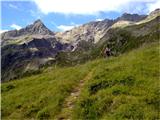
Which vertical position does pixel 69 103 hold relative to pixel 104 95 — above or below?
below

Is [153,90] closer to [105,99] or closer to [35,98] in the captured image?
[105,99]

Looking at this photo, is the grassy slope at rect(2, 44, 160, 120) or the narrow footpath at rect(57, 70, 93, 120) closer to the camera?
the grassy slope at rect(2, 44, 160, 120)

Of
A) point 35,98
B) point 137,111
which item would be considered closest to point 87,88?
point 35,98

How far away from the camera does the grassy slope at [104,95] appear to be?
23641 millimetres

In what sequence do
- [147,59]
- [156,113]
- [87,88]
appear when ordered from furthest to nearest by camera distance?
[147,59]
[87,88]
[156,113]

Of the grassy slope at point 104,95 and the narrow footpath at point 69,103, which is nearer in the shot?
the grassy slope at point 104,95

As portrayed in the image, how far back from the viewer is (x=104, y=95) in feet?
Result: 87.0

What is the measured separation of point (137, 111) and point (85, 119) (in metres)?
Result: 3.54

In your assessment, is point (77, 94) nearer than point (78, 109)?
No

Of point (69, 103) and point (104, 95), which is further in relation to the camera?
point (69, 103)

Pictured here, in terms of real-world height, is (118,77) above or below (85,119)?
above

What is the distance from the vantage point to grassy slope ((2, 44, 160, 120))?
931 inches

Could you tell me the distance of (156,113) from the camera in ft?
72.4

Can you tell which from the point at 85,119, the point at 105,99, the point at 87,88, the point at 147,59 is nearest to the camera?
the point at 85,119
